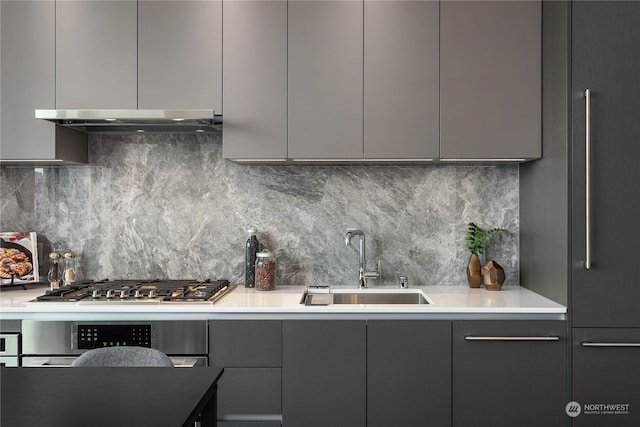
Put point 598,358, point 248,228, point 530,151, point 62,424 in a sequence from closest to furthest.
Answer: point 62,424
point 598,358
point 530,151
point 248,228

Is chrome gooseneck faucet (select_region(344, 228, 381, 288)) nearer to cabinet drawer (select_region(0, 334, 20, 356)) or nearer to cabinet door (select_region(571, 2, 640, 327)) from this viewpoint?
cabinet door (select_region(571, 2, 640, 327))

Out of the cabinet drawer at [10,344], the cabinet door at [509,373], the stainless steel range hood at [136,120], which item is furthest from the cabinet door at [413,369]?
the cabinet drawer at [10,344]

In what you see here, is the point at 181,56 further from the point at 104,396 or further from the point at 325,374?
the point at 104,396

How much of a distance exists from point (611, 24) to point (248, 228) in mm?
2059

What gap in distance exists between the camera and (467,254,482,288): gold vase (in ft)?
9.26

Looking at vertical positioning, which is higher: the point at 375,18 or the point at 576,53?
the point at 375,18

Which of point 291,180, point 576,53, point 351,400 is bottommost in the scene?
point 351,400

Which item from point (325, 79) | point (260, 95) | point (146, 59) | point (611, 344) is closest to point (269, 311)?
point (260, 95)

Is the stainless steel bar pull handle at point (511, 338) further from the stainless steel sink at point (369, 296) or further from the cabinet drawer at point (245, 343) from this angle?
the cabinet drawer at point (245, 343)

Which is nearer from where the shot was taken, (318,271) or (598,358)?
(598,358)

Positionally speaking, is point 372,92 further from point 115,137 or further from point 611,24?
point 115,137

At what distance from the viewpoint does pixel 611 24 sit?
2.24 m

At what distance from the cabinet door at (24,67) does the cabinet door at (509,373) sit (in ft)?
7.63

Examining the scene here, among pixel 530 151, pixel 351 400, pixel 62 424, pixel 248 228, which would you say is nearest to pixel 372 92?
pixel 530 151
